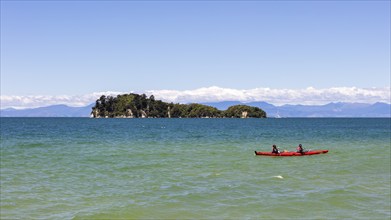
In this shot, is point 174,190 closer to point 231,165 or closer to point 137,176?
point 137,176

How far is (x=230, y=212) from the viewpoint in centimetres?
2055

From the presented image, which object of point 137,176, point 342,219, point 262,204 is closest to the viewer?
point 342,219

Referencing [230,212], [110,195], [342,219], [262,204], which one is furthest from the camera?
[110,195]

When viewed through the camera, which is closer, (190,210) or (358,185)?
(190,210)

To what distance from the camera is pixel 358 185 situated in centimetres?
2764

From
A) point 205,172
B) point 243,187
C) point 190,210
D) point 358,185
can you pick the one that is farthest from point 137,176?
point 358,185

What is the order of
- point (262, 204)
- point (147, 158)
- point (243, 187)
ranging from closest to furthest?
point (262, 204)
point (243, 187)
point (147, 158)

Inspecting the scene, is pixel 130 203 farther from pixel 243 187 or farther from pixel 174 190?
pixel 243 187

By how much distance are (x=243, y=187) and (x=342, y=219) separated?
8.94 metres

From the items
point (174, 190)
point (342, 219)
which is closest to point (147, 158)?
point (174, 190)

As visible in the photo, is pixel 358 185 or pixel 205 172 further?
pixel 205 172

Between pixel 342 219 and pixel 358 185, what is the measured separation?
9448 mm

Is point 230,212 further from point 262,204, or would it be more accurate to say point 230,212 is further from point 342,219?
point 342,219

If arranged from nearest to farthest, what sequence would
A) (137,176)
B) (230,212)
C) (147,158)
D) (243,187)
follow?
(230,212)
(243,187)
(137,176)
(147,158)
